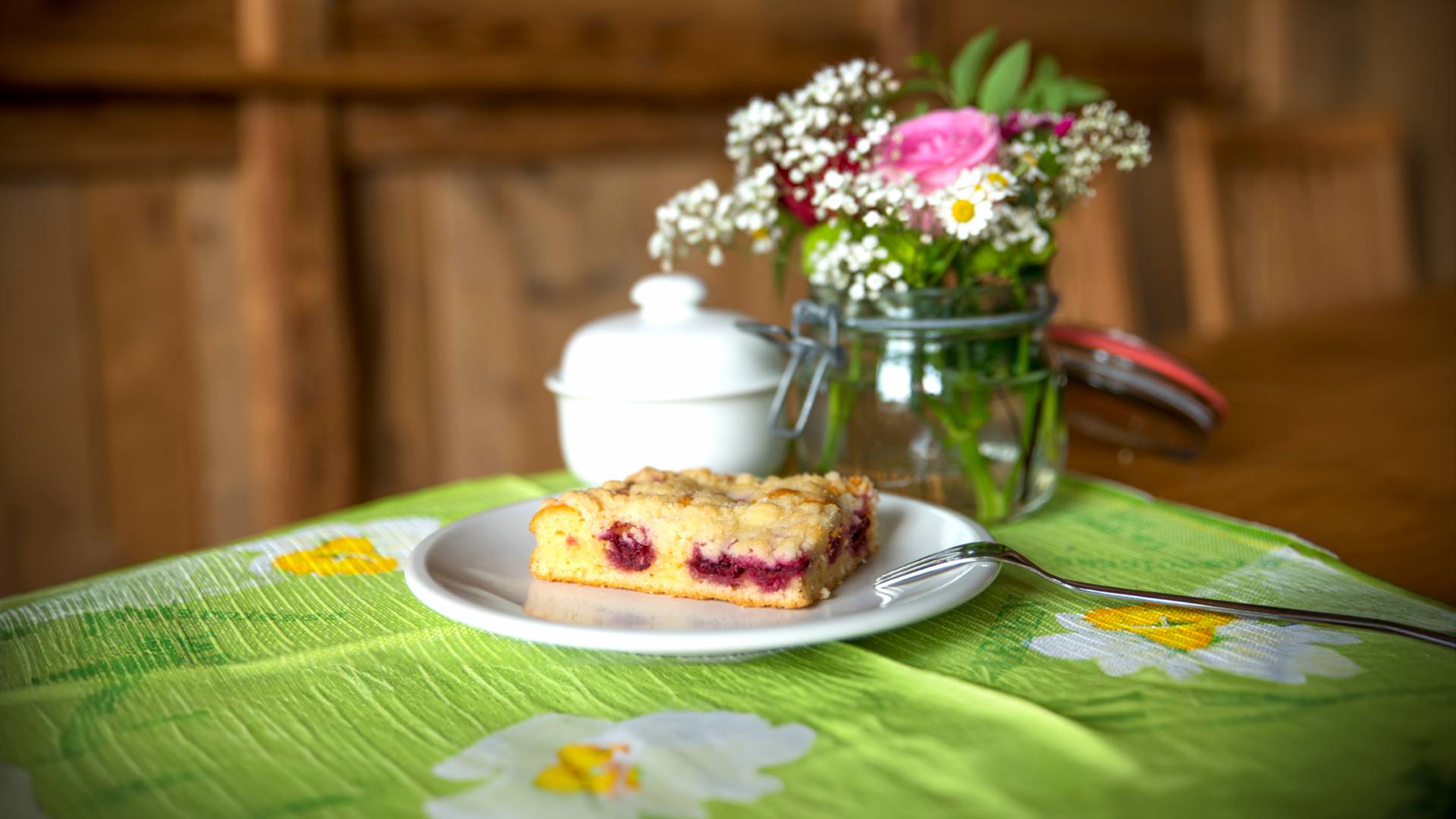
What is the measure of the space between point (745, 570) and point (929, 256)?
0.92 ft

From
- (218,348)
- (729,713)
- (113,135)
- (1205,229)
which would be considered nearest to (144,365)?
(218,348)

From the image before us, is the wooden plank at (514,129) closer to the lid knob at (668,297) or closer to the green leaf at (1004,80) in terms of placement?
the lid knob at (668,297)

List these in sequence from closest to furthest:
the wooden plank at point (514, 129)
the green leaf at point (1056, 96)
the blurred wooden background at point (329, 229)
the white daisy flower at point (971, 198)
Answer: the white daisy flower at point (971, 198)
the green leaf at point (1056, 96)
the blurred wooden background at point (329, 229)
the wooden plank at point (514, 129)

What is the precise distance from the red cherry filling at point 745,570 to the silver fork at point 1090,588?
56 mm

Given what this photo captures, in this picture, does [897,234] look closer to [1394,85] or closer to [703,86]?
[703,86]

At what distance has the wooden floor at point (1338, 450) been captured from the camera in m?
0.84

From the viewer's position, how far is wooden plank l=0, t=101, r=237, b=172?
1.72 meters

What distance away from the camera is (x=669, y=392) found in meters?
0.83

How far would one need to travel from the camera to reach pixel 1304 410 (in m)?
1.26

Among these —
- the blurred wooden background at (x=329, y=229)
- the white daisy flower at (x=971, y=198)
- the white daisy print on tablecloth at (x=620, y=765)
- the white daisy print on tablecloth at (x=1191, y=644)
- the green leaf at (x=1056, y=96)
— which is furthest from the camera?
the blurred wooden background at (x=329, y=229)

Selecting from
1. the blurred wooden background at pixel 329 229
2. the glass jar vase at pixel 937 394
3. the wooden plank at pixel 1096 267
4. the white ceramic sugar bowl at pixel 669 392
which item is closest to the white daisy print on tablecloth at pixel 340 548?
the white ceramic sugar bowl at pixel 669 392

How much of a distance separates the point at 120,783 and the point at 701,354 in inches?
19.2

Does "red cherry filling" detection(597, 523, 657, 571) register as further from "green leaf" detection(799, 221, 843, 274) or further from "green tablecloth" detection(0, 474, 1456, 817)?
"green leaf" detection(799, 221, 843, 274)

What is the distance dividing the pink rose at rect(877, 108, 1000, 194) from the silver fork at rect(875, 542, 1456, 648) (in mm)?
252
